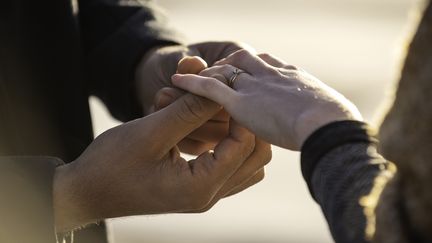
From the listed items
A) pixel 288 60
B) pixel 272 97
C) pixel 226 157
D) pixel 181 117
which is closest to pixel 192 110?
pixel 181 117

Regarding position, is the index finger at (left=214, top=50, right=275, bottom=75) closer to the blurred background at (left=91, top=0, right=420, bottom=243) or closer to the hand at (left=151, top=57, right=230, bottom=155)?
the hand at (left=151, top=57, right=230, bottom=155)

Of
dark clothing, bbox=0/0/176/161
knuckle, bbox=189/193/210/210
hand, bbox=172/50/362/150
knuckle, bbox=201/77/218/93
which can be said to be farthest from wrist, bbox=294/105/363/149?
dark clothing, bbox=0/0/176/161

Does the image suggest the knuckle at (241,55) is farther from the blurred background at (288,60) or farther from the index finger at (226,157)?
the blurred background at (288,60)

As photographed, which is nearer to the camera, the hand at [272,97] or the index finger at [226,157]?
the hand at [272,97]

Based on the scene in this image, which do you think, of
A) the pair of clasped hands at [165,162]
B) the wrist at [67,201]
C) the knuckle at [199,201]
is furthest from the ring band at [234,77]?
the wrist at [67,201]

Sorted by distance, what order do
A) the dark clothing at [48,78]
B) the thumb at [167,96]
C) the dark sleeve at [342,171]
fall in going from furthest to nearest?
1. the dark clothing at [48,78]
2. the thumb at [167,96]
3. the dark sleeve at [342,171]

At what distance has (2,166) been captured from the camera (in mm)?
2154

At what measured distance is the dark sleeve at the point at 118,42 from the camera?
2.69 m

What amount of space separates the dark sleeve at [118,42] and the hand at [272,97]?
435mm

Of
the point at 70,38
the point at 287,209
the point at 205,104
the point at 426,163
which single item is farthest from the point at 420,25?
the point at 287,209

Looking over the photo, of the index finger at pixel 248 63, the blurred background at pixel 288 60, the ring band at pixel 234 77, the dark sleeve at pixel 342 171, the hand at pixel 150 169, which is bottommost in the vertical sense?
the blurred background at pixel 288 60

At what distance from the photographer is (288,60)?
6719 millimetres

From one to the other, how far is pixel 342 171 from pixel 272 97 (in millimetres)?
402

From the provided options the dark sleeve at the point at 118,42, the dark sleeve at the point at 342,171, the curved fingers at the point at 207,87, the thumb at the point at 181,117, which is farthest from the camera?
the dark sleeve at the point at 118,42
